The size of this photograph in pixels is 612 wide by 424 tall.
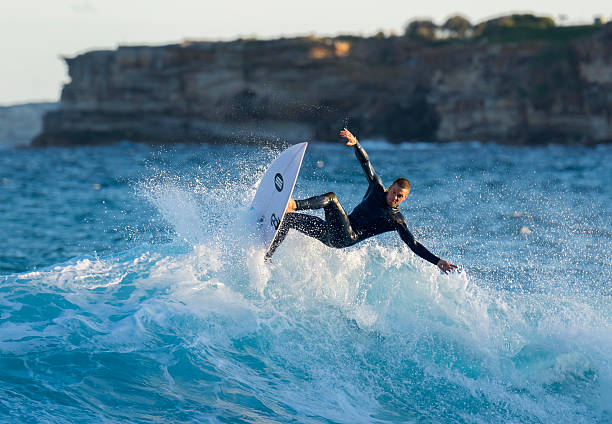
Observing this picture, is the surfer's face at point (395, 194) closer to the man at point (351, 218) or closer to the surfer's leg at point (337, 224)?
the man at point (351, 218)

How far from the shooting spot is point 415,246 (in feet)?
26.9

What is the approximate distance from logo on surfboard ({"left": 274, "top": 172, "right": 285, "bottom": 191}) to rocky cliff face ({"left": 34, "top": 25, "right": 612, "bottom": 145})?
50.2 m

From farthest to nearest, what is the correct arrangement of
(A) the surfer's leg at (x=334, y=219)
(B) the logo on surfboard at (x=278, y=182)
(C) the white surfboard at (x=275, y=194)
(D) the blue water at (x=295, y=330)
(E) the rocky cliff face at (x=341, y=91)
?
1. (E) the rocky cliff face at (x=341, y=91)
2. (B) the logo on surfboard at (x=278, y=182)
3. (C) the white surfboard at (x=275, y=194)
4. (A) the surfer's leg at (x=334, y=219)
5. (D) the blue water at (x=295, y=330)

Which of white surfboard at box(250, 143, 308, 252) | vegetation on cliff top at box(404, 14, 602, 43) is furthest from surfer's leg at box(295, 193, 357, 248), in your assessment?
vegetation on cliff top at box(404, 14, 602, 43)

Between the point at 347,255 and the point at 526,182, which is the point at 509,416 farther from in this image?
the point at 526,182

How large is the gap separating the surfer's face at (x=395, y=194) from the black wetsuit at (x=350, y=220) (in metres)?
0.18

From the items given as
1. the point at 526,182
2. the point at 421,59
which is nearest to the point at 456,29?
the point at 421,59

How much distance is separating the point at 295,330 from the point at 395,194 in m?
2.05

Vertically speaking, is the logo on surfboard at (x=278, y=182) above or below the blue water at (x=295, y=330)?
above

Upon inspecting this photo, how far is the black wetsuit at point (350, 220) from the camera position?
336 inches

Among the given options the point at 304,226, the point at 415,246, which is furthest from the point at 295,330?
the point at 415,246

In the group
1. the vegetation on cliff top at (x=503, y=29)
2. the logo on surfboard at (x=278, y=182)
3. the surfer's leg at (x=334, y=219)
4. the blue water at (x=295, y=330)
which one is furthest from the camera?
the vegetation on cliff top at (x=503, y=29)

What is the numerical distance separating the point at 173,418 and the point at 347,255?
4.00 meters

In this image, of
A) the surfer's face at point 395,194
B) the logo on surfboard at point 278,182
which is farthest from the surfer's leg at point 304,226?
the surfer's face at point 395,194
